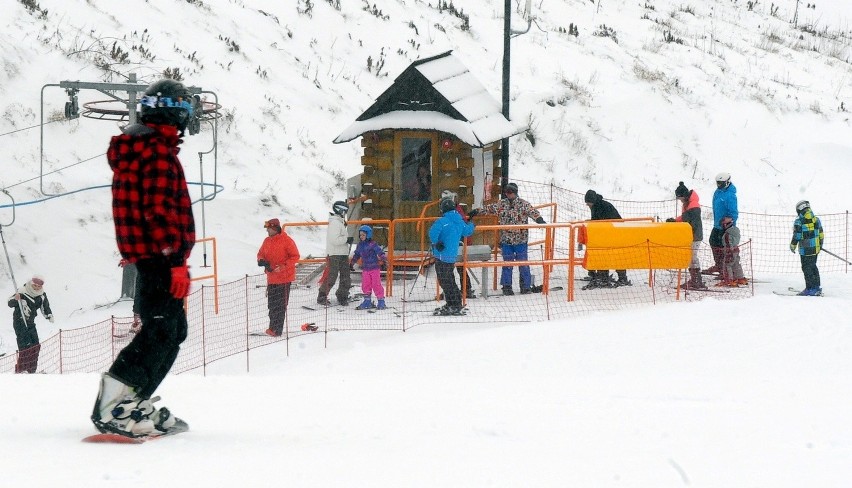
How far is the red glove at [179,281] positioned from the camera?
536cm

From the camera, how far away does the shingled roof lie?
16609mm

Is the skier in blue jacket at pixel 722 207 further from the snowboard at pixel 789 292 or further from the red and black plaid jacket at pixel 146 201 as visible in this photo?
the red and black plaid jacket at pixel 146 201

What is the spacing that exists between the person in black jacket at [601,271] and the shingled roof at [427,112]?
1.70 metres

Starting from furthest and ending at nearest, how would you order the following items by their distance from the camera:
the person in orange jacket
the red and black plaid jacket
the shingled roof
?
1. the shingled roof
2. the person in orange jacket
3. the red and black plaid jacket

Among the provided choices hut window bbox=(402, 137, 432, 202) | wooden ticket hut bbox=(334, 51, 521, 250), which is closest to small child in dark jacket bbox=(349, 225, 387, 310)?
wooden ticket hut bbox=(334, 51, 521, 250)

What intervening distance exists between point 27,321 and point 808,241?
378 inches

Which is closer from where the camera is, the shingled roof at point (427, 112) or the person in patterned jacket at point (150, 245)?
the person in patterned jacket at point (150, 245)

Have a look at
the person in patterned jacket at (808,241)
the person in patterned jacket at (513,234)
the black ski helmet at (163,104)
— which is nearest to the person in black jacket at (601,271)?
the person in patterned jacket at (513,234)

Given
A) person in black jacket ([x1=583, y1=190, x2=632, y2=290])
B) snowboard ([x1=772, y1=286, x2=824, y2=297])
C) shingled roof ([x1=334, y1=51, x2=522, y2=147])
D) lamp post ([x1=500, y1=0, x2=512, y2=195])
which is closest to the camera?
snowboard ([x1=772, y1=286, x2=824, y2=297])

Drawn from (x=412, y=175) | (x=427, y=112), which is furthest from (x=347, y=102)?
(x=427, y=112)

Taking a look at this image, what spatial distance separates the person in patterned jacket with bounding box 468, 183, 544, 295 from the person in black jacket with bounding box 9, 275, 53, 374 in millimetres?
5769

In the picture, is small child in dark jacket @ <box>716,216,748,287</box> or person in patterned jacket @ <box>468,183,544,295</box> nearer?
small child in dark jacket @ <box>716,216,748,287</box>

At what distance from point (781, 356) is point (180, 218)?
23.3 feet

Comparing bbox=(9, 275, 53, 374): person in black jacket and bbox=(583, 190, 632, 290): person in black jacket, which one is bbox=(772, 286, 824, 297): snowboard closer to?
bbox=(583, 190, 632, 290): person in black jacket
